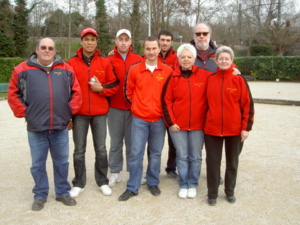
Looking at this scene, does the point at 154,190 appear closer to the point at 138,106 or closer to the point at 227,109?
the point at 138,106

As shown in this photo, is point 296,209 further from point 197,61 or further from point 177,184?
point 197,61

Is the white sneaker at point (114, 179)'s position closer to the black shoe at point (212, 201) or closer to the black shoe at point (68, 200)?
the black shoe at point (68, 200)

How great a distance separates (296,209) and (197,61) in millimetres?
2196

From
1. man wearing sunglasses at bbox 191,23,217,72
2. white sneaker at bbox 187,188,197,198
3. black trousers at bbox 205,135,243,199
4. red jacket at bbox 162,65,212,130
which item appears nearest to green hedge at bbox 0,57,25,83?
man wearing sunglasses at bbox 191,23,217,72

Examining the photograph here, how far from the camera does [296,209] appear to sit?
11.7 feet

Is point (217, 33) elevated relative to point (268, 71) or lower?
elevated

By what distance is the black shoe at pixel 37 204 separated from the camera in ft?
12.0

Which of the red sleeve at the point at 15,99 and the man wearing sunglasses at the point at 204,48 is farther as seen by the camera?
the man wearing sunglasses at the point at 204,48

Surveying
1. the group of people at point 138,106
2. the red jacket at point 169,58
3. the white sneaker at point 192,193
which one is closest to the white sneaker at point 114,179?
the group of people at point 138,106

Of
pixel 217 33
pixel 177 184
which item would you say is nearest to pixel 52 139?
pixel 177 184

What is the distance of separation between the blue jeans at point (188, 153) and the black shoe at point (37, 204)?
5.85 feet

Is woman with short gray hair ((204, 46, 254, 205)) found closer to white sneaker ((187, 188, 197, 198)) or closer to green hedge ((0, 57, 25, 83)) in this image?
white sneaker ((187, 188, 197, 198))

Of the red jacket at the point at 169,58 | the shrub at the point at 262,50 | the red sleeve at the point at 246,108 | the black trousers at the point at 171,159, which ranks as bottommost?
the black trousers at the point at 171,159

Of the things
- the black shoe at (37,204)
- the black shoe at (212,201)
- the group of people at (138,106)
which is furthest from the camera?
the black shoe at (212,201)
